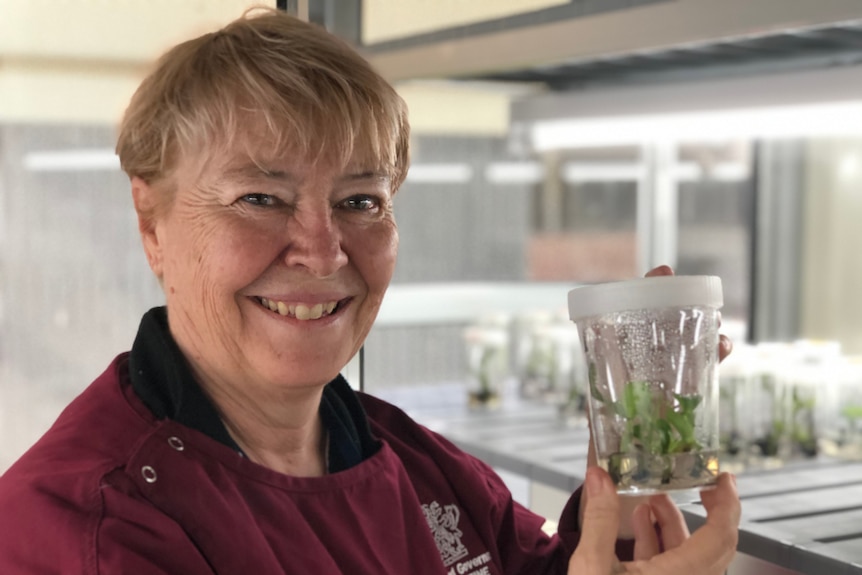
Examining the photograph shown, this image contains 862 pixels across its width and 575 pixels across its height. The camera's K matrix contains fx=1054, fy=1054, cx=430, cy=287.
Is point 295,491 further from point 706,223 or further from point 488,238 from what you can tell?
point 706,223

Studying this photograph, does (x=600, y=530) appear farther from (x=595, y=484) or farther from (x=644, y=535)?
(x=644, y=535)

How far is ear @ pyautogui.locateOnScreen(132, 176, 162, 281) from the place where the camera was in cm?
117

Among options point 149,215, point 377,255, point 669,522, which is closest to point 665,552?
point 669,522

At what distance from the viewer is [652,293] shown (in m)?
1.03

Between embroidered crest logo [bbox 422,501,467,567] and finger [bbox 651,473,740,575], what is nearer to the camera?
finger [bbox 651,473,740,575]

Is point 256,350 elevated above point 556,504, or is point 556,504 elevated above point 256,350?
point 256,350

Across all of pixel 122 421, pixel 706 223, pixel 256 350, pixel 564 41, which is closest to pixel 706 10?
pixel 564 41

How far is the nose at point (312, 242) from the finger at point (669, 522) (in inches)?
18.1

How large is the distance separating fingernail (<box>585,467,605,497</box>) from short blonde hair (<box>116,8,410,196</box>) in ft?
1.38

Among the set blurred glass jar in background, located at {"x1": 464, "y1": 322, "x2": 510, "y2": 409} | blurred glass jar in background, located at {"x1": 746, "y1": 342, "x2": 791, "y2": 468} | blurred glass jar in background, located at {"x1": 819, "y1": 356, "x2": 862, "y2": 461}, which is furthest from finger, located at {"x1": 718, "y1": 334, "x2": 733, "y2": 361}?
blurred glass jar in background, located at {"x1": 464, "y1": 322, "x2": 510, "y2": 409}

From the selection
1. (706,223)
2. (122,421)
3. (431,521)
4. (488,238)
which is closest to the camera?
(122,421)

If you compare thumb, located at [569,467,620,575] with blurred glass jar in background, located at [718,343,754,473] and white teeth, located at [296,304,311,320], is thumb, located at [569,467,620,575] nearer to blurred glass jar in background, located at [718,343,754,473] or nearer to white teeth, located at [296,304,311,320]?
white teeth, located at [296,304,311,320]

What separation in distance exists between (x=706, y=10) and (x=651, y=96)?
2.66 feet

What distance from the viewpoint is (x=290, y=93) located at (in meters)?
1.12
